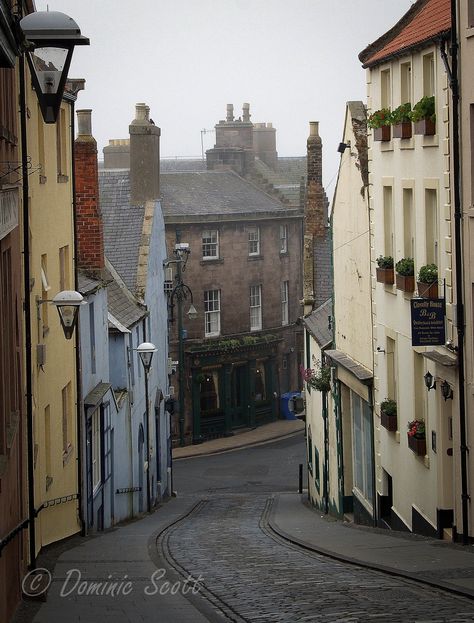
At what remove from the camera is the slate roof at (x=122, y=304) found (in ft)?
109

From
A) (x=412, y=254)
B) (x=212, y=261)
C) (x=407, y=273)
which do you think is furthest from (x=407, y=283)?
(x=212, y=261)

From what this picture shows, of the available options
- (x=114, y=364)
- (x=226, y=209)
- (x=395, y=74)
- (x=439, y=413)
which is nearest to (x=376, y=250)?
(x=395, y=74)

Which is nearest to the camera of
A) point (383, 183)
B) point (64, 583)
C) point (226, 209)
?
point (64, 583)

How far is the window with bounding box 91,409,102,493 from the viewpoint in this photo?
1039 inches

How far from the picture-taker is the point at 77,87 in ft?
82.3

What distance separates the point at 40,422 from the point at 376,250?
919 cm

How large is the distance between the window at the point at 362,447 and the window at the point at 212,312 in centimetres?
2459

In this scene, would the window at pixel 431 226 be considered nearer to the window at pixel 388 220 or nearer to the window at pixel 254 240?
the window at pixel 388 220

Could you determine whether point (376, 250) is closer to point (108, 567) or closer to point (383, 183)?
point (383, 183)

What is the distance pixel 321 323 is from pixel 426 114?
1684 centimetres

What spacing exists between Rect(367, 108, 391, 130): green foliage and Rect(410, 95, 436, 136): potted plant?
7.86ft

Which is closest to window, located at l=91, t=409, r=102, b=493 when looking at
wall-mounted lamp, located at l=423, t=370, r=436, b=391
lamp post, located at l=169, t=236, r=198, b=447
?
wall-mounted lamp, located at l=423, t=370, r=436, b=391

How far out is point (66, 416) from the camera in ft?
76.0

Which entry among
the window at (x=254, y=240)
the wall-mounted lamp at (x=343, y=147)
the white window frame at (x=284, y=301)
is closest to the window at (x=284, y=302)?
the white window frame at (x=284, y=301)
